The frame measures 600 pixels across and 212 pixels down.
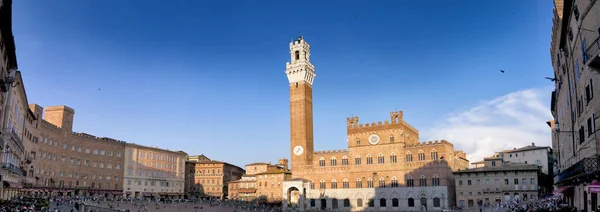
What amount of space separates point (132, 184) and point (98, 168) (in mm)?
7433

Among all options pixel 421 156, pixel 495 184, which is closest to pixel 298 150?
pixel 421 156

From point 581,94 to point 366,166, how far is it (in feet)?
177

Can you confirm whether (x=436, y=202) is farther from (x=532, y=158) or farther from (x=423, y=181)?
(x=532, y=158)

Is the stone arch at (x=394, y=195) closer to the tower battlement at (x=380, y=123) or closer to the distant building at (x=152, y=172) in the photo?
the tower battlement at (x=380, y=123)

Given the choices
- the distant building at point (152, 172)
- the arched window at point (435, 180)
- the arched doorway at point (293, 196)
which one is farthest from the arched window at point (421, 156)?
the distant building at point (152, 172)

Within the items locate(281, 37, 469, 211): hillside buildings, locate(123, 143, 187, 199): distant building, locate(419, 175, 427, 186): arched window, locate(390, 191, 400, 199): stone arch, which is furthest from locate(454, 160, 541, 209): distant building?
locate(123, 143, 187, 199): distant building

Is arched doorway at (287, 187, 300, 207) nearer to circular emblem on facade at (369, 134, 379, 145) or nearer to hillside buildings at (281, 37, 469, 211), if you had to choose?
hillside buildings at (281, 37, 469, 211)

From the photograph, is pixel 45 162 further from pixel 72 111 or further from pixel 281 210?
pixel 281 210

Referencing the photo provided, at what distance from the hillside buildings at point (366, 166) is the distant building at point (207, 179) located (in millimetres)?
24209

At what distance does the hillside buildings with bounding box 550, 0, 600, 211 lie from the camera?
18.2 metres

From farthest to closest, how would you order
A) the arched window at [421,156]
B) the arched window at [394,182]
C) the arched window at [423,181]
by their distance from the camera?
1. the arched window at [394,182]
2. the arched window at [421,156]
3. the arched window at [423,181]

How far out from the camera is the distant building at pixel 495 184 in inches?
2324

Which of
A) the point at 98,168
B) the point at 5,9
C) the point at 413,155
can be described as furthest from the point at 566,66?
the point at 98,168

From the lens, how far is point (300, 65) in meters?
84.5
